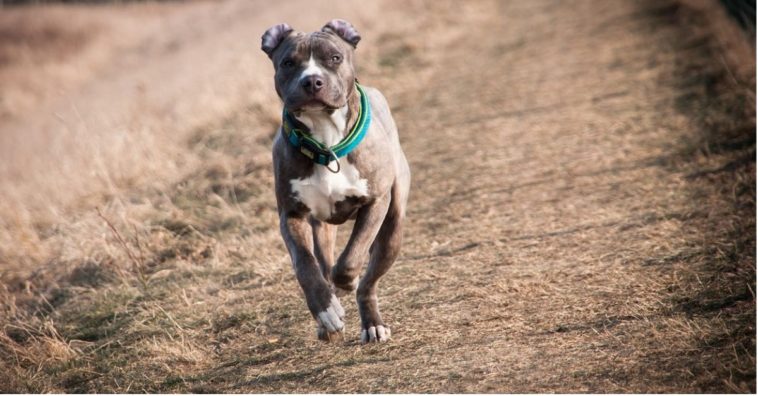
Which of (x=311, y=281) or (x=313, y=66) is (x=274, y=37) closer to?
(x=313, y=66)

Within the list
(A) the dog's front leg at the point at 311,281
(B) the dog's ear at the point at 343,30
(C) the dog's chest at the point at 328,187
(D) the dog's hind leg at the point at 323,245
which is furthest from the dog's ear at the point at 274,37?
(D) the dog's hind leg at the point at 323,245

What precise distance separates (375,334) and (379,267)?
0.36 m

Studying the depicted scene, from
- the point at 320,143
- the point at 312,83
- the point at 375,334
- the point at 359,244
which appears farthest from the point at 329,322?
the point at 312,83

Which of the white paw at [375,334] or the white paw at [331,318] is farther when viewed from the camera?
the white paw at [375,334]

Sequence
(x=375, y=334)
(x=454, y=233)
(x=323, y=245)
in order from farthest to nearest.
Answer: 1. (x=454, y=233)
2. (x=323, y=245)
3. (x=375, y=334)

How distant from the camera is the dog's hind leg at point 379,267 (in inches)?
185

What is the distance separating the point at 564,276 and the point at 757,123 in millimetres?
2958

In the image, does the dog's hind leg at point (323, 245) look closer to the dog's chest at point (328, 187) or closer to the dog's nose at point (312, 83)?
the dog's chest at point (328, 187)

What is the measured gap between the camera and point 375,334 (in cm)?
467

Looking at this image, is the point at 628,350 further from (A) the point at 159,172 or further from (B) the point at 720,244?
(A) the point at 159,172

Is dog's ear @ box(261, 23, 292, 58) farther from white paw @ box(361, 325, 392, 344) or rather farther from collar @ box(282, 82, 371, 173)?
white paw @ box(361, 325, 392, 344)

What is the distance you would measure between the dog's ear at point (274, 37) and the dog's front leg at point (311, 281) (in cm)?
86

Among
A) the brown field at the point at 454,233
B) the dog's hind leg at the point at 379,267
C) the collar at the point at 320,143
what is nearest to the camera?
the collar at the point at 320,143

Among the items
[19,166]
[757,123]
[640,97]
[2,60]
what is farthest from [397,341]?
[2,60]
